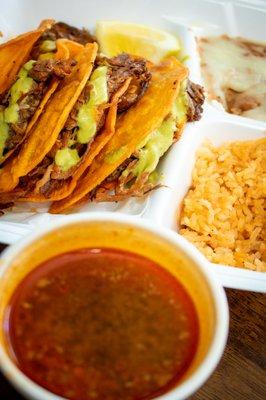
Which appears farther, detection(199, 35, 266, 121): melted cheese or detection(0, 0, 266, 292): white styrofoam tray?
detection(199, 35, 266, 121): melted cheese

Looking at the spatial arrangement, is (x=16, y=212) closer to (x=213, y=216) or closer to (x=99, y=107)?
(x=99, y=107)

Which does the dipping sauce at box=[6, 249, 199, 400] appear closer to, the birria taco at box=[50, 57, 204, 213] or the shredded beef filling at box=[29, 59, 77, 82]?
the birria taco at box=[50, 57, 204, 213]

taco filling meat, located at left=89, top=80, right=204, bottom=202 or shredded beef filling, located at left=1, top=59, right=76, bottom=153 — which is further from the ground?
shredded beef filling, located at left=1, top=59, right=76, bottom=153

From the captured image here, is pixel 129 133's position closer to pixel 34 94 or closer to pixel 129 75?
pixel 129 75

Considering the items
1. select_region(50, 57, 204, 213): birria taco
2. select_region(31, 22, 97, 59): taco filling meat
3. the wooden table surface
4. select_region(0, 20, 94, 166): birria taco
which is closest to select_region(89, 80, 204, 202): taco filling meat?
select_region(50, 57, 204, 213): birria taco

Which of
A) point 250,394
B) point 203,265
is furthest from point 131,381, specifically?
point 250,394

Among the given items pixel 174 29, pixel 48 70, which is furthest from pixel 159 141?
pixel 174 29

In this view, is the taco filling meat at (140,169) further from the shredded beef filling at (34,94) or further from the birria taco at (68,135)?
the shredded beef filling at (34,94)

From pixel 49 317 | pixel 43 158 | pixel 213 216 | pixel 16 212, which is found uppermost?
pixel 49 317
